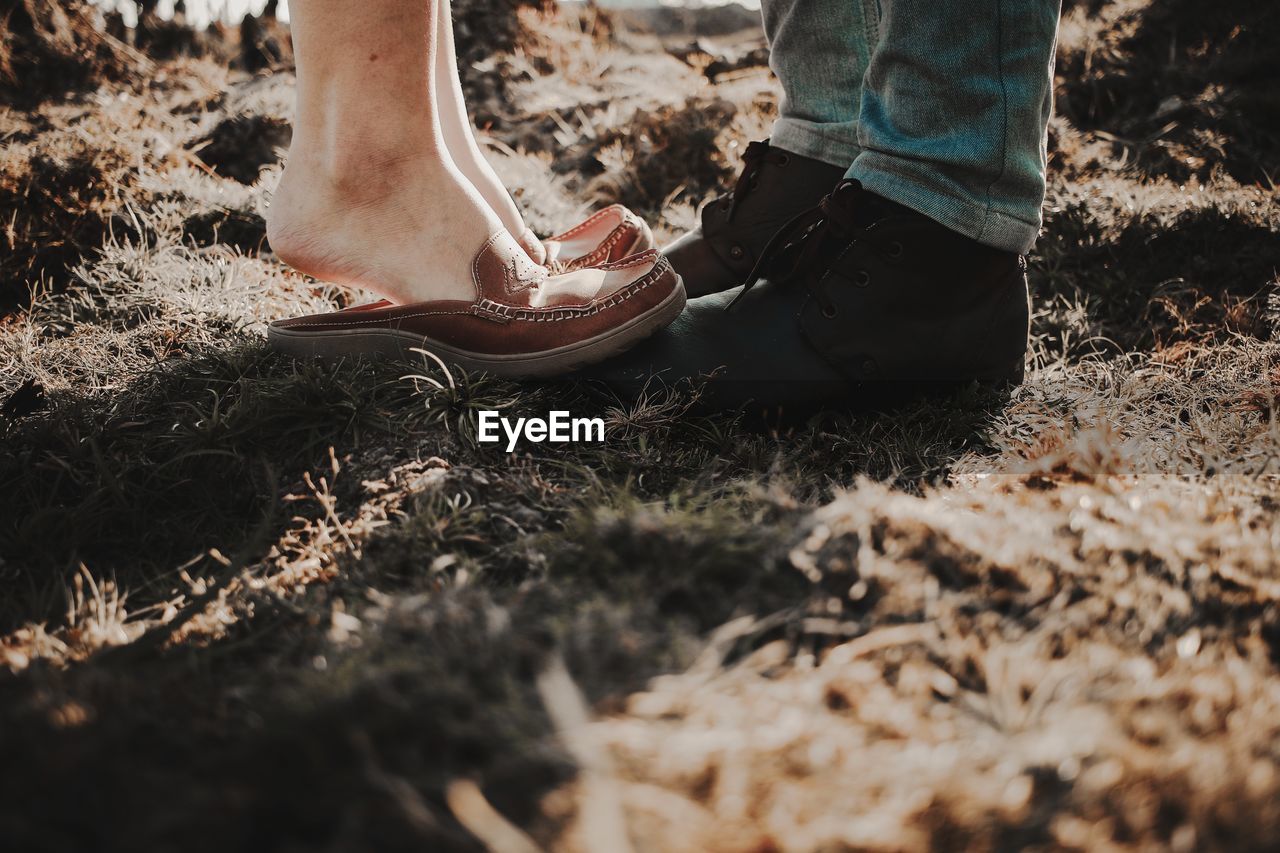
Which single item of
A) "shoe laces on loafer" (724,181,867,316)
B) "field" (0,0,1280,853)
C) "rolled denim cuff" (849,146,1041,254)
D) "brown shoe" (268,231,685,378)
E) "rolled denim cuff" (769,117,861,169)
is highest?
"rolled denim cuff" (769,117,861,169)

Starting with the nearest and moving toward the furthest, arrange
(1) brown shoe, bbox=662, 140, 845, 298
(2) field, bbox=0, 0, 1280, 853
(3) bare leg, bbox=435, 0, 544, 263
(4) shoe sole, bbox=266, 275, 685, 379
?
(2) field, bbox=0, 0, 1280, 853 → (4) shoe sole, bbox=266, 275, 685, 379 → (3) bare leg, bbox=435, 0, 544, 263 → (1) brown shoe, bbox=662, 140, 845, 298

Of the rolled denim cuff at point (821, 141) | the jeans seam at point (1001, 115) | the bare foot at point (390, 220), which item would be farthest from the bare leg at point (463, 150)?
the jeans seam at point (1001, 115)

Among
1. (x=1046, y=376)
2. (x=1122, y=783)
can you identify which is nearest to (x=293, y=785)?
(x=1122, y=783)

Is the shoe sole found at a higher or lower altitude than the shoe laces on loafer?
lower

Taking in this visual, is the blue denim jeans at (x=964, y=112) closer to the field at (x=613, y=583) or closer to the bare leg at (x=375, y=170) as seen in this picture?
the field at (x=613, y=583)

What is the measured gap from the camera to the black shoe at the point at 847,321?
5.78 feet

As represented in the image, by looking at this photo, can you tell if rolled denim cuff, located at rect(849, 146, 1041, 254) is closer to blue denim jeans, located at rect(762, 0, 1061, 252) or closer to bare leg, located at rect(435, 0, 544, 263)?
blue denim jeans, located at rect(762, 0, 1061, 252)

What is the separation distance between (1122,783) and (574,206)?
2893 millimetres

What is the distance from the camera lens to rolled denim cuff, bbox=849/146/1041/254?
5.60ft

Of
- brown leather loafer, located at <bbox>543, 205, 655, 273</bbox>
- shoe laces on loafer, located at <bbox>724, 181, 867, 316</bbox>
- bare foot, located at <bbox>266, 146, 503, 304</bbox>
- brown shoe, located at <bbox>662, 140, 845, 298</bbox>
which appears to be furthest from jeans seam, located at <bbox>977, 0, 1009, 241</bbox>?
Answer: bare foot, located at <bbox>266, 146, 503, 304</bbox>

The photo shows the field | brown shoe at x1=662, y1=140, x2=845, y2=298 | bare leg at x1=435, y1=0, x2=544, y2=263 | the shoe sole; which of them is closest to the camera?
the field

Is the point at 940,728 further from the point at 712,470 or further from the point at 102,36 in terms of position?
the point at 102,36

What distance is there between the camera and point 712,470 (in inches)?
60.4

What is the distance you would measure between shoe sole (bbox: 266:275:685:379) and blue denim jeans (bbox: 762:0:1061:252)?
1.90ft
